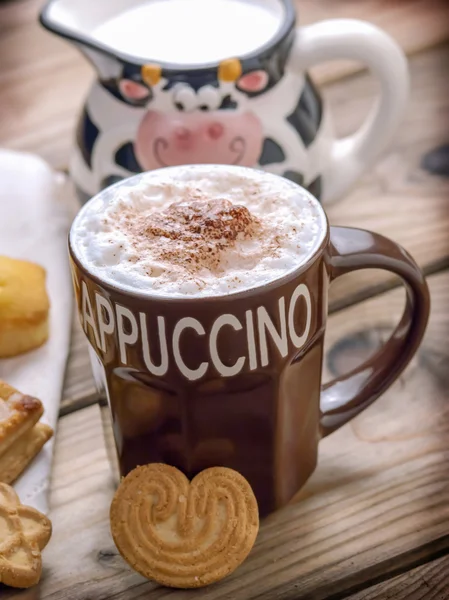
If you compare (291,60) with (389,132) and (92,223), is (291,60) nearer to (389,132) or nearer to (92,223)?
(389,132)

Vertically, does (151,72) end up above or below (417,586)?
above

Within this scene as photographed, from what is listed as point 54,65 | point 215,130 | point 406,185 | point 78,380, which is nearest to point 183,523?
point 78,380

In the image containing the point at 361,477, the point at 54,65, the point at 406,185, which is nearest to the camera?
the point at 361,477

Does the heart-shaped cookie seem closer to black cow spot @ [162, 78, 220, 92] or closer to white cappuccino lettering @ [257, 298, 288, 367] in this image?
white cappuccino lettering @ [257, 298, 288, 367]

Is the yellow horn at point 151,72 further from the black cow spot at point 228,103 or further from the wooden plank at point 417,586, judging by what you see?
the wooden plank at point 417,586

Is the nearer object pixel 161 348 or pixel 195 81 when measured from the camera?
pixel 161 348

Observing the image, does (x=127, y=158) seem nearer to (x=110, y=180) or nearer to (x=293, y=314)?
(x=110, y=180)

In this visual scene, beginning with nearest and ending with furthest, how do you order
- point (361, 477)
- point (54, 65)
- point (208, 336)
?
point (208, 336), point (361, 477), point (54, 65)
